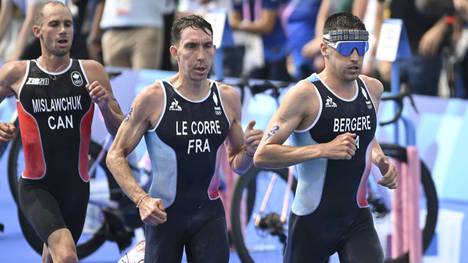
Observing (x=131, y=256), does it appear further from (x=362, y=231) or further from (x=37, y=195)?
(x=362, y=231)

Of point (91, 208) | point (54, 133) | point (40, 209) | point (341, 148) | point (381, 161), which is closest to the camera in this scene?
point (341, 148)

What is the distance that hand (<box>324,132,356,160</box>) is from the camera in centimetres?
767

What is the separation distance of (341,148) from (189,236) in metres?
1.06

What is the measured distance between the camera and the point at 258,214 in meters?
11.0

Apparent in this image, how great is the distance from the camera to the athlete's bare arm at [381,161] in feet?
26.2

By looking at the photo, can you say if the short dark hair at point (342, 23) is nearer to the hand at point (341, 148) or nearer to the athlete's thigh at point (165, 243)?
the hand at point (341, 148)

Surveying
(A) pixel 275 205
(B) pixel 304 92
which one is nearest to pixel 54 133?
(B) pixel 304 92

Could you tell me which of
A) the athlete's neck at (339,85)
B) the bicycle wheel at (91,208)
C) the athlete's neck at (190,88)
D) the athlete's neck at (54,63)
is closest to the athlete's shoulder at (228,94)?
the athlete's neck at (190,88)

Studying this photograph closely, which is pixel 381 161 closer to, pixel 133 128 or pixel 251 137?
pixel 251 137

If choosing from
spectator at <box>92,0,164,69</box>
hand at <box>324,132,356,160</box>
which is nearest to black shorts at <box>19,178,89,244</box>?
hand at <box>324,132,356,160</box>

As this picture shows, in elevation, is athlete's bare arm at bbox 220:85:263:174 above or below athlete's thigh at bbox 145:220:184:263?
above

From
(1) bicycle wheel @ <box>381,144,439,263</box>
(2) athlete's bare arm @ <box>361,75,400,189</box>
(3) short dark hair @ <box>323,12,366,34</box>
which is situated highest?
(3) short dark hair @ <box>323,12,366,34</box>

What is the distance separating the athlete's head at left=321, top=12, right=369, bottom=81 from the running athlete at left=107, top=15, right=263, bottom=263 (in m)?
0.62

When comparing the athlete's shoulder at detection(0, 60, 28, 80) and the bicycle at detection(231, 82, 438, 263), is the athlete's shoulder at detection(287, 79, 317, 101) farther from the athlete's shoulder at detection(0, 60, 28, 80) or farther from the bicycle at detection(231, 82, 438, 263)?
the bicycle at detection(231, 82, 438, 263)
